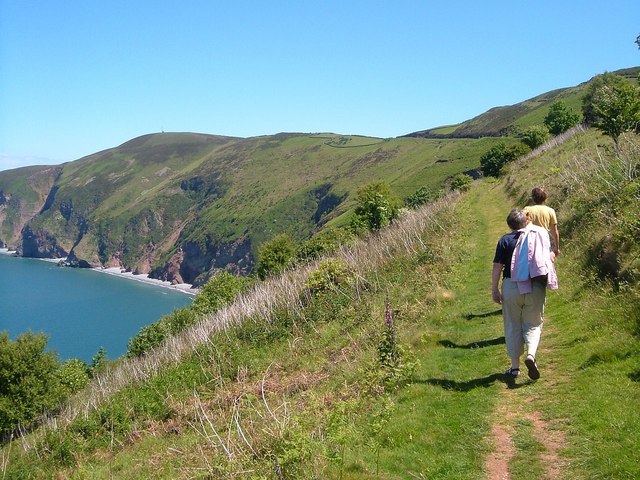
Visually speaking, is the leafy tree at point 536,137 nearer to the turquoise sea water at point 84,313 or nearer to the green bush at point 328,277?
the green bush at point 328,277

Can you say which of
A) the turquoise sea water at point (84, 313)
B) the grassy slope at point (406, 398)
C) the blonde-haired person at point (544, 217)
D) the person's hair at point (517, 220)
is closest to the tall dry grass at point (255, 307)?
the grassy slope at point (406, 398)

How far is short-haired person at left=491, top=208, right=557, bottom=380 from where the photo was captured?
7.04m

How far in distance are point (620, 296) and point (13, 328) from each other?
154684 mm

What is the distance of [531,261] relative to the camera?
700cm

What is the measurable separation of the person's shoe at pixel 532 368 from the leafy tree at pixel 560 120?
70.0 meters

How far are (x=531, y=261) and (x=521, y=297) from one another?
1.71 ft

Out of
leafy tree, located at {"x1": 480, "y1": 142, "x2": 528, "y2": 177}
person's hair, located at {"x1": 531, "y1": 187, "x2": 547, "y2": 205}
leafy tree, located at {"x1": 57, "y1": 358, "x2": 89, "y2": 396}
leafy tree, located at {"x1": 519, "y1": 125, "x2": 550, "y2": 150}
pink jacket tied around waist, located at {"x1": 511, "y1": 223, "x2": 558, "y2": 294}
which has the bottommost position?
leafy tree, located at {"x1": 57, "y1": 358, "x2": 89, "y2": 396}

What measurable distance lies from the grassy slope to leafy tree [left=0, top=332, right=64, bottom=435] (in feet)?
96.6

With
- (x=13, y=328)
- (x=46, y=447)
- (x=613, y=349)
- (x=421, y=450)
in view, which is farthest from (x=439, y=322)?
(x=13, y=328)

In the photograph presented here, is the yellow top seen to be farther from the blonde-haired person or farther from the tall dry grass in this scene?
the tall dry grass

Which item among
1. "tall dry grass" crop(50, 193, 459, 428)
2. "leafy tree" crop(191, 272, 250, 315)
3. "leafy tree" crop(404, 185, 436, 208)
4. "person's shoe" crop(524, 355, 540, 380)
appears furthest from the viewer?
"leafy tree" crop(404, 185, 436, 208)

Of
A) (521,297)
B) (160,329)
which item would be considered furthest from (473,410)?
(160,329)

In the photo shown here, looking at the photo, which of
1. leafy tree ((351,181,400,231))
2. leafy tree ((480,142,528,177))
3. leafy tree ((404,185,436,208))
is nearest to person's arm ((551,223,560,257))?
leafy tree ((351,181,400,231))

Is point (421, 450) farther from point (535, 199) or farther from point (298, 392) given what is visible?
point (535, 199)
